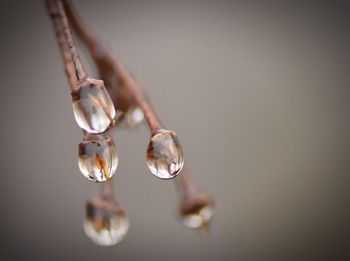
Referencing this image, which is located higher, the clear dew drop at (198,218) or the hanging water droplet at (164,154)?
the clear dew drop at (198,218)

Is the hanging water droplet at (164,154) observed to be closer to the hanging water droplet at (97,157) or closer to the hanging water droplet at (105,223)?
the hanging water droplet at (97,157)

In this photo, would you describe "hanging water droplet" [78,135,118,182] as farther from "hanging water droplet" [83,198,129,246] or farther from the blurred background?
the blurred background

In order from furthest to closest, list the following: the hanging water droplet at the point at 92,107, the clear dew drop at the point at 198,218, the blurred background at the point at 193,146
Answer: the blurred background at the point at 193,146 < the clear dew drop at the point at 198,218 < the hanging water droplet at the point at 92,107

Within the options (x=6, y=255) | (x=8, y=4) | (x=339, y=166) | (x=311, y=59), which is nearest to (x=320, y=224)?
(x=339, y=166)

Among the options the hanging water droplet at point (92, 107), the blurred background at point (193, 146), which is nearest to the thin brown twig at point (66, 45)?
the hanging water droplet at point (92, 107)

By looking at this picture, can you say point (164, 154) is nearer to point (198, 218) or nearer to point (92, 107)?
point (92, 107)

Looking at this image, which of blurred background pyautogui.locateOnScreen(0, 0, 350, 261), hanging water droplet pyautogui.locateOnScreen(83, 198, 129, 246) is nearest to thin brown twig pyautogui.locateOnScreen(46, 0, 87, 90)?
hanging water droplet pyautogui.locateOnScreen(83, 198, 129, 246)
